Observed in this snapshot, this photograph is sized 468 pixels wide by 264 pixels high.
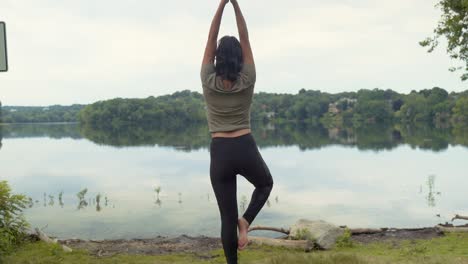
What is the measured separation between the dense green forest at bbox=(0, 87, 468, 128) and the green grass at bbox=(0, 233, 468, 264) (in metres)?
121

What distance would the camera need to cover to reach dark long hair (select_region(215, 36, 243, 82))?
11.4 feet

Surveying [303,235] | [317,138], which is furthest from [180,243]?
[317,138]

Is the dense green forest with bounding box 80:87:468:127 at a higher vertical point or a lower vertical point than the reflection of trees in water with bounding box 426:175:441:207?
higher

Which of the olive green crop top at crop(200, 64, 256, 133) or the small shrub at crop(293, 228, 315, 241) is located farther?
the small shrub at crop(293, 228, 315, 241)

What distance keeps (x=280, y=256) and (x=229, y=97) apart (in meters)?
2.31

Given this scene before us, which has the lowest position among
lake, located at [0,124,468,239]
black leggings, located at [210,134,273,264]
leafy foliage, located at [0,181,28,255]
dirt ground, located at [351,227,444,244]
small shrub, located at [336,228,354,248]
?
lake, located at [0,124,468,239]

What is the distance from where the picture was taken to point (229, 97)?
353 centimetres

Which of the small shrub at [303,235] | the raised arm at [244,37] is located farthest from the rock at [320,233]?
the raised arm at [244,37]

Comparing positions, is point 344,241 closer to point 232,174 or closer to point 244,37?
point 232,174

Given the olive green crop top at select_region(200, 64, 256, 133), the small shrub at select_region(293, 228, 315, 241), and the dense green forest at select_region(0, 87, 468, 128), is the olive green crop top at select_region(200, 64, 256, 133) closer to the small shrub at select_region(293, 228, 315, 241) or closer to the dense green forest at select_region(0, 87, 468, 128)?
the small shrub at select_region(293, 228, 315, 241)

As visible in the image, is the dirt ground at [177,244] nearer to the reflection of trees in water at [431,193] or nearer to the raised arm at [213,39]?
the raised arm at [213,39]

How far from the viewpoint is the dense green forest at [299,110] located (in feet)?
417

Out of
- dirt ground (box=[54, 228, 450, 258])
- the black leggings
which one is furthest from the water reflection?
the black leggings

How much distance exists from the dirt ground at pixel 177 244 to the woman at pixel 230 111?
166 inches
